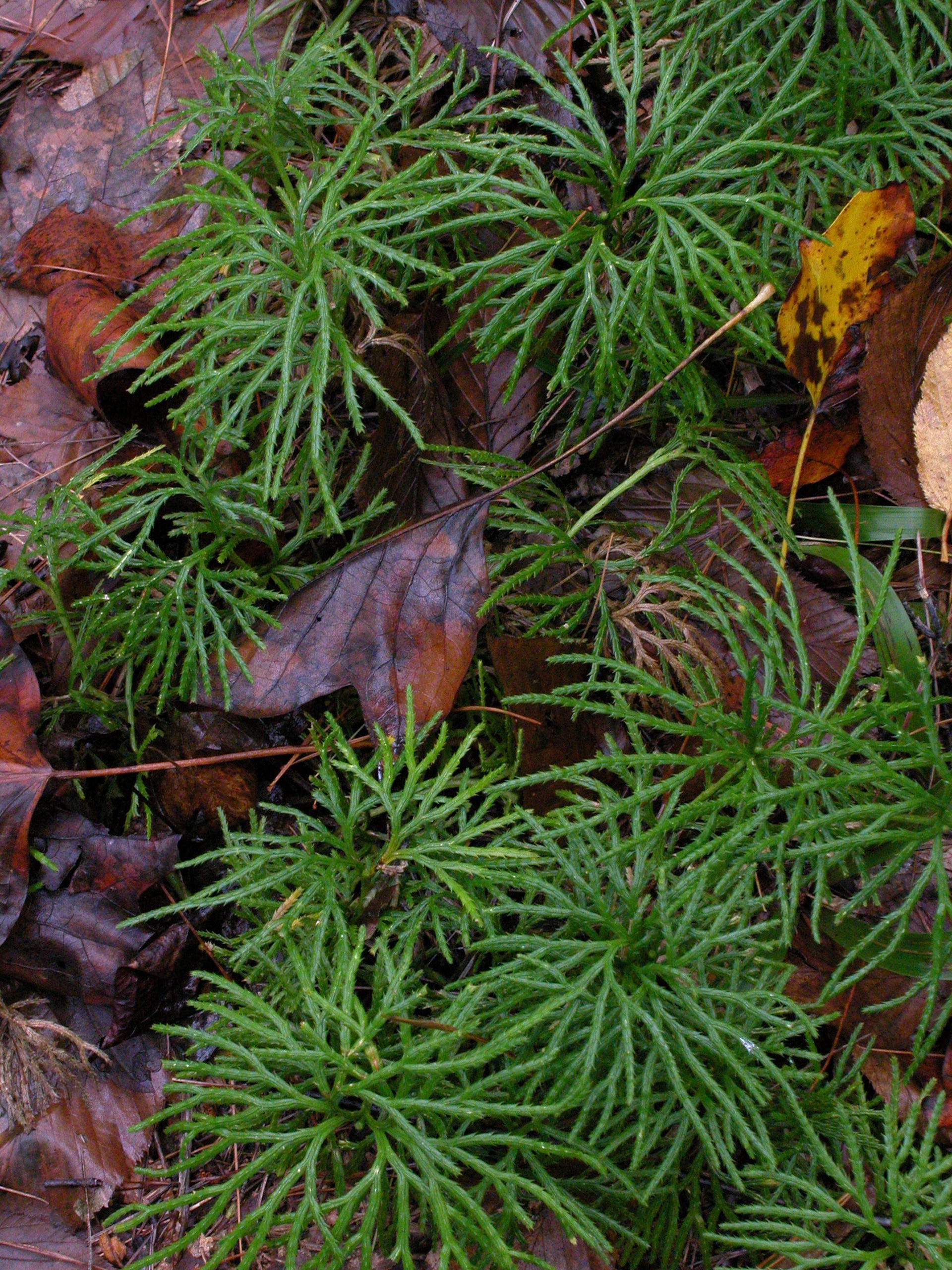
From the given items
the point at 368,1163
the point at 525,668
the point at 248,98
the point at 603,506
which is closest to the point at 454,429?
the point at 603,506

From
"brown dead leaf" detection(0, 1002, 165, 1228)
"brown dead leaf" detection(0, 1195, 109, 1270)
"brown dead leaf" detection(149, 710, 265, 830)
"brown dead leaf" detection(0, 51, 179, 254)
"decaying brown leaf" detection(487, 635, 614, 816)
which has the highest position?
"brown dead leaf" detection(0, 51, 179, 254)

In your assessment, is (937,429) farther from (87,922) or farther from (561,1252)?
(87,922)

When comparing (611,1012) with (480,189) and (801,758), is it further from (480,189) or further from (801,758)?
(480,189)

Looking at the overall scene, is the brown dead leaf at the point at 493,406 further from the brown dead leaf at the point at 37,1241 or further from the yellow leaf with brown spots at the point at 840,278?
the brown dead leaf at the point at 37,1241

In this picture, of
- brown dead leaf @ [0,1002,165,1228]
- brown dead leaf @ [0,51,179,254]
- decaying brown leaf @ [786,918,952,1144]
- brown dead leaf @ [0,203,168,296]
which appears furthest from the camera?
brown dead leaf @ [0,51,179,254]

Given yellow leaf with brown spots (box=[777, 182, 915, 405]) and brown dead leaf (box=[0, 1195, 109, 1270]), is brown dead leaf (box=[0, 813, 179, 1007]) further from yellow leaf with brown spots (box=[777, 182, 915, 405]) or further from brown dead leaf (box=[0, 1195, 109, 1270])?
yellow leaf with brown spots (box=[777, 182, 915, 405])

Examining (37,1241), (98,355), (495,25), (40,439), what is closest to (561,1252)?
(37,1241)

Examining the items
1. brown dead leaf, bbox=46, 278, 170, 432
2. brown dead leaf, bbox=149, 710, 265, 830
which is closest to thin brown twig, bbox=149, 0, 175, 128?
brown dead leaf, bbox=46, 278, 170, 432
